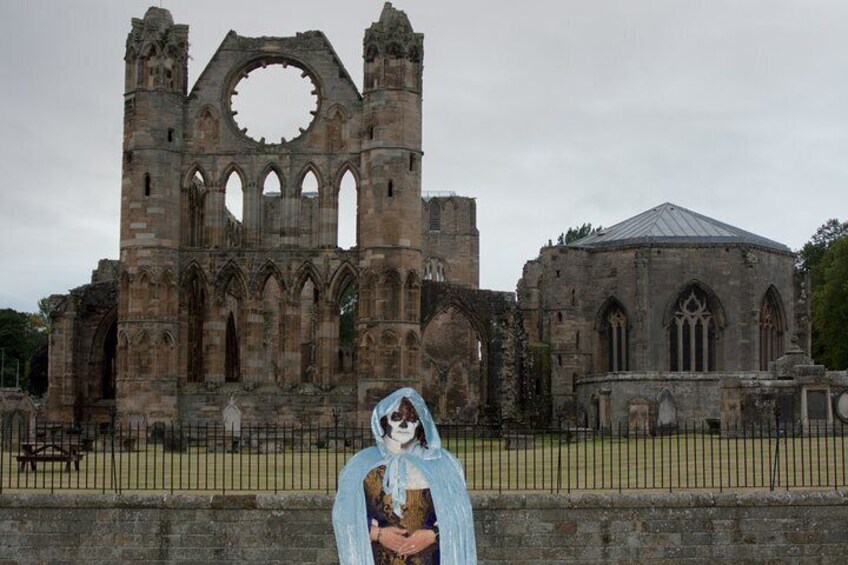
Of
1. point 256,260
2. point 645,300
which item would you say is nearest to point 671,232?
point 645,300

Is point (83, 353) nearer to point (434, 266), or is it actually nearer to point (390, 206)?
point (390, 206)

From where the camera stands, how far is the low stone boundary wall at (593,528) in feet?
67.9

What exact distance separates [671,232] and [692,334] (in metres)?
4.25

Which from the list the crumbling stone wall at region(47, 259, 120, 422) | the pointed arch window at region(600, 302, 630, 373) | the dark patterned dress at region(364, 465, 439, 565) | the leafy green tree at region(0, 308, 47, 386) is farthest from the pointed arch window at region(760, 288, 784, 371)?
the leafy green tree at region(0, 308, 47, 386)

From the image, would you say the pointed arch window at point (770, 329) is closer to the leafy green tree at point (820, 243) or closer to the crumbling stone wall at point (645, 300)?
the crumbling stone wall at point (645, 300)

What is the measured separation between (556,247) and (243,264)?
1653cm

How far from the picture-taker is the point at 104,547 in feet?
69.5

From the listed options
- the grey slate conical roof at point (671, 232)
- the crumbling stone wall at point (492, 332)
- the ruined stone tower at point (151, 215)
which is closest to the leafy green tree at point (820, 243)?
the grey slate conical roof at point (671, 232)

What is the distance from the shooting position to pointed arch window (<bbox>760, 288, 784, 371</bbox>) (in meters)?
56.4

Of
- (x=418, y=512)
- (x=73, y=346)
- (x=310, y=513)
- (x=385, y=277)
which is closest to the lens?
(x=418, y=512)

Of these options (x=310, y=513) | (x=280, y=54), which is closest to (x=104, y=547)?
(x=310, y=513)

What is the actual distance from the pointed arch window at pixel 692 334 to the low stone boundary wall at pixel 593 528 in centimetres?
3513

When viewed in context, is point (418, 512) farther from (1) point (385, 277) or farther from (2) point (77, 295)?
(2) point (77, 295)

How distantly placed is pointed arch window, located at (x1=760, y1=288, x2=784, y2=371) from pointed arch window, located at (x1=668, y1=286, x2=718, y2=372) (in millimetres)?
2131
